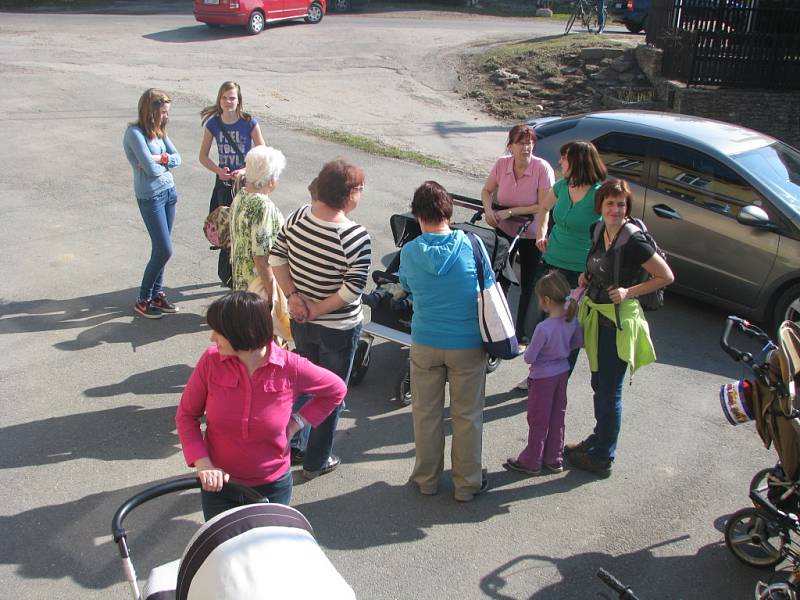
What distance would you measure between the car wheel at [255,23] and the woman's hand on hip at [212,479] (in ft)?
69.8

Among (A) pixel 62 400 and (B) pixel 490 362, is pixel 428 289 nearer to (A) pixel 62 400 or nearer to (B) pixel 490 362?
(B) pixel 490 362

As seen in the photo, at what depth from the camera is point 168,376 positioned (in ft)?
19.7

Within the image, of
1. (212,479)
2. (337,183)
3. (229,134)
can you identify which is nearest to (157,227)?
(229,134)

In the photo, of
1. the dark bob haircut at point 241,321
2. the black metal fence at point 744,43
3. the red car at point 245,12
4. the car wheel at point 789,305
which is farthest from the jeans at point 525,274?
the red car at point 245,12

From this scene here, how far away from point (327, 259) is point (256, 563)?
2322 mm

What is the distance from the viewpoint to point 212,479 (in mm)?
3096

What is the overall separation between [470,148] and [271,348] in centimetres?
1106

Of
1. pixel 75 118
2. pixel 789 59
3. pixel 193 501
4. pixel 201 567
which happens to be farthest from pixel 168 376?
pixel 789 59

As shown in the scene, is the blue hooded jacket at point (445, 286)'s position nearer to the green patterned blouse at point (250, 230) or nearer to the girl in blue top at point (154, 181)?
the green patterned blouse at point (250, 230)

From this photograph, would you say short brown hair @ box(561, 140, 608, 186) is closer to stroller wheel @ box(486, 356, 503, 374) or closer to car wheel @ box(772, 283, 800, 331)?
stroller wheel @ box(486, 356, 503, 374)

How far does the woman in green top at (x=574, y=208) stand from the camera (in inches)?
211

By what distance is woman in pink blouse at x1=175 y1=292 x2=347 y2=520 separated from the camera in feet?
10.5

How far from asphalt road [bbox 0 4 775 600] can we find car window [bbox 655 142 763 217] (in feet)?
3.37

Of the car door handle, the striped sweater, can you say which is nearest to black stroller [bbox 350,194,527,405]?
the striped sweater
